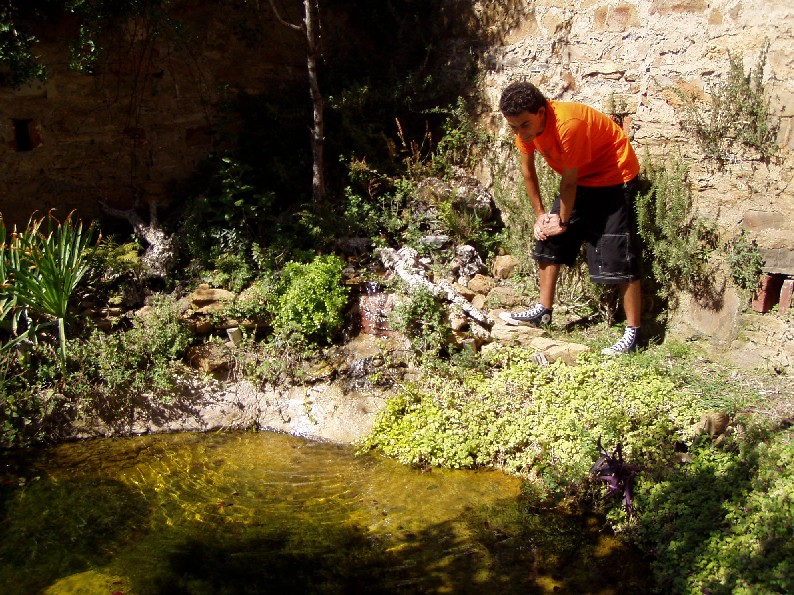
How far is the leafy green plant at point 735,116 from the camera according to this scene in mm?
4637

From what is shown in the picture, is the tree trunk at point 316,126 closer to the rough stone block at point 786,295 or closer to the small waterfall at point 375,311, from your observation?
the small waterfall at point 375,311

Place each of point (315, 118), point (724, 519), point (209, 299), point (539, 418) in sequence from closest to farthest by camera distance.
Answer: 1. point (724, 519)
2. point (539, 418)
3. point (209, 299)
4. point (315, 118)

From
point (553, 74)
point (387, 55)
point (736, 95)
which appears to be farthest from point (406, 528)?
point (387, 55)

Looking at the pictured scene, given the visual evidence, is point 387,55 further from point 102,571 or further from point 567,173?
point 102,571

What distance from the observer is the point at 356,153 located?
6656mm

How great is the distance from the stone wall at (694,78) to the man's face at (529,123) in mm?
1152

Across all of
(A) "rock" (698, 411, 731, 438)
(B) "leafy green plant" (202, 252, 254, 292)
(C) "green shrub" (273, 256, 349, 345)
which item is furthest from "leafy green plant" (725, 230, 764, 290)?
(B) "leafy green plant" (202, 252, 254, 292)

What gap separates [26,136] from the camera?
616 centimetres

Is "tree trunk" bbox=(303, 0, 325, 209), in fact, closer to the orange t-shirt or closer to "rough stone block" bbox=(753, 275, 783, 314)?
the orange t-shirt

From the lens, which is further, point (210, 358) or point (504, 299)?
point (504, 299)

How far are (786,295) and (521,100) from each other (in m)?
2.21

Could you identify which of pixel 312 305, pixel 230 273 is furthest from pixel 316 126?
pixel 312 305

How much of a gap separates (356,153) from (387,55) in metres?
1.32

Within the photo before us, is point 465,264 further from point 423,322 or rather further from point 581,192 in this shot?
point 581,192
